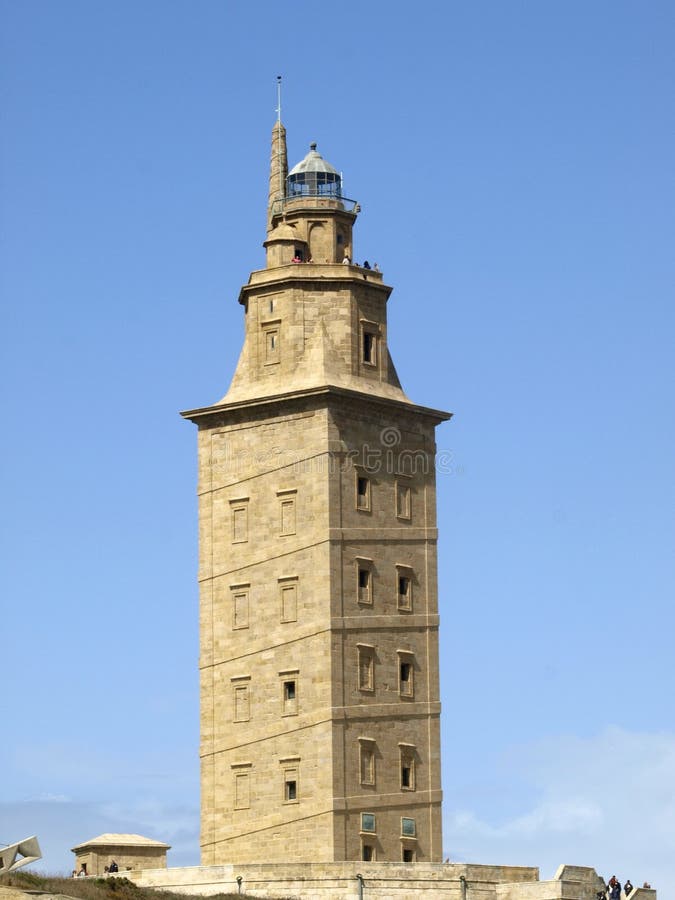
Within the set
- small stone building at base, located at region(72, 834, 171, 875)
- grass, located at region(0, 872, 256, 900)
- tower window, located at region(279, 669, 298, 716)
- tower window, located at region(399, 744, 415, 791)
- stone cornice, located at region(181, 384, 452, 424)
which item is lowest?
grass, located at region(0, 872, 256, 900)

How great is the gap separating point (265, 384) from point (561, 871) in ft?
68.1

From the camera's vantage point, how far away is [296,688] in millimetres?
95625

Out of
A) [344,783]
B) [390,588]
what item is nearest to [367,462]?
[390,588]

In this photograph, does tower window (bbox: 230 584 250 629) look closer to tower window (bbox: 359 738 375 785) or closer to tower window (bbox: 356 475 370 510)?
tower window (bbox: 356 475 370 510)

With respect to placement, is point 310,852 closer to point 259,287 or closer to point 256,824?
point 256,824

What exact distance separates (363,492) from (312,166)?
41.9 feet

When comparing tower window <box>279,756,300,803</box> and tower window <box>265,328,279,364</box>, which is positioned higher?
tower window <box>265,328,279,364</box>

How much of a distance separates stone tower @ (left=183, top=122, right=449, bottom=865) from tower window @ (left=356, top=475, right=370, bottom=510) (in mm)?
66

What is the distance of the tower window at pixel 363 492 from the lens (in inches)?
3821

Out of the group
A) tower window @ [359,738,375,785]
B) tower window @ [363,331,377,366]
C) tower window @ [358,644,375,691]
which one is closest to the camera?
tower window @ [359,738,375,785]

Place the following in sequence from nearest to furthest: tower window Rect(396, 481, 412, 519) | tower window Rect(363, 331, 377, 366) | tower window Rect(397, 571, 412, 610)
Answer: tower window Rect(397, 571, 412, 610) → tower window Rect(396, 481, 412, 519) → tower window Rect(363, 331, 377, 366)

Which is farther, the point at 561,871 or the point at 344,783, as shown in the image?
the point at 344,783

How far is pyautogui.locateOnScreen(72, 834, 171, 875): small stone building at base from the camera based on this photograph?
95.9 meters

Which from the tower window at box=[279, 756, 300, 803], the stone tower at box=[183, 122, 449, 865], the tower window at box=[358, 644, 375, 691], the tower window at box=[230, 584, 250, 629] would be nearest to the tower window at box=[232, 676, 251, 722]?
the stone tower at box=[183, 122, 449, 865]
